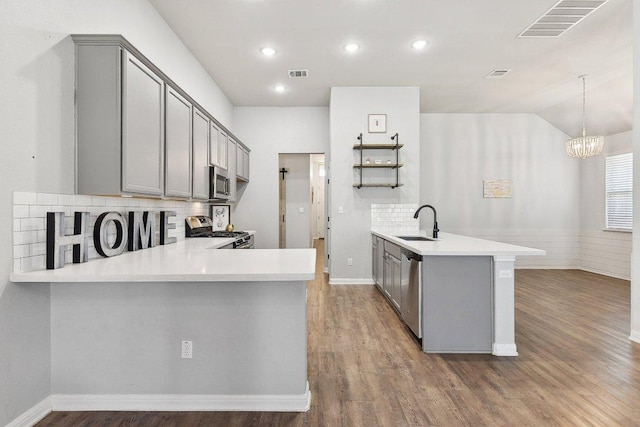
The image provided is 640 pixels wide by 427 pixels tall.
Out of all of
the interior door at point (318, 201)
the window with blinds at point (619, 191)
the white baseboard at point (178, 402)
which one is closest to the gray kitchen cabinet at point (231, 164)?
the white baseboard at point (178, 402)

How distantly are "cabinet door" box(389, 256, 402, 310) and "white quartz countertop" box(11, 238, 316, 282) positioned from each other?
5.17 ft

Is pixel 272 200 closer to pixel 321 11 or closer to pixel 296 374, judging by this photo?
pixel 321 11

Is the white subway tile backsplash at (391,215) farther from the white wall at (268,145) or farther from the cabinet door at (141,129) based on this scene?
the cabinet door at (141,129)

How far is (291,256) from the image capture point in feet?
7.76

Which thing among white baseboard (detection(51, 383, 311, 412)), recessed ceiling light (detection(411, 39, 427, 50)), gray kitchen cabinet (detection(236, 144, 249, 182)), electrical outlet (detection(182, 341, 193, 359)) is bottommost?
white baseboard (detection(51, 383, 311, 412))

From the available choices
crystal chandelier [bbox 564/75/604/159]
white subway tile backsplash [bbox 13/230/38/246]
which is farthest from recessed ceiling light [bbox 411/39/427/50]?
white subway tile backsplash [bbox 13/230/38/246]

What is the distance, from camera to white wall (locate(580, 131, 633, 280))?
5.67 metres

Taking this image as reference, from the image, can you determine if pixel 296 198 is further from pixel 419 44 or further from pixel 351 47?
pixel 419 44

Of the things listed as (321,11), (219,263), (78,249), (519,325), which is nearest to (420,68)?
(321,11)

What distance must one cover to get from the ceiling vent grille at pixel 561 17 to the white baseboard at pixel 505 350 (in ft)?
10.1

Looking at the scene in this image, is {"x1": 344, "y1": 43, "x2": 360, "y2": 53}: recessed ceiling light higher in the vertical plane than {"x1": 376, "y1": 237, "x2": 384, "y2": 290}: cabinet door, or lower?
higher

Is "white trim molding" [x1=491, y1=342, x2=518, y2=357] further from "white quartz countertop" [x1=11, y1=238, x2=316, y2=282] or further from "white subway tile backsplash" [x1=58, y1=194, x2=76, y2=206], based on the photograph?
"white subway tile backsplash" [x1=58, y1=194, x2=76, y2=206]

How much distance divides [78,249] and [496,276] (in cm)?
302

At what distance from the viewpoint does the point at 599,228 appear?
20.2 ft
